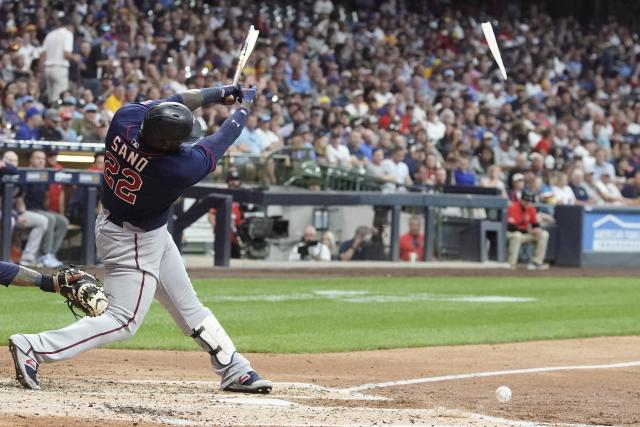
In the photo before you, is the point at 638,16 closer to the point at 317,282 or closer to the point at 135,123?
the point at 317,282

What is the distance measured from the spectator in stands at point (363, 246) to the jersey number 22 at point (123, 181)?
1329 centimetres

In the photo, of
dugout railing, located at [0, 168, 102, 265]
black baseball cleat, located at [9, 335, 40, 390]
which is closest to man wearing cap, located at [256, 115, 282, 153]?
dugout railing, located at [0, 168, 102, 265]

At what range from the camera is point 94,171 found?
1650cm

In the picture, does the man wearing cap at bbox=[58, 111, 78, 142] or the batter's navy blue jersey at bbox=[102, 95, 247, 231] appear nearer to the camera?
the batter's navy blue jersey at bbox=[102, 95, 247, 231]

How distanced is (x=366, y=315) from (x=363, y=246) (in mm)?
7218

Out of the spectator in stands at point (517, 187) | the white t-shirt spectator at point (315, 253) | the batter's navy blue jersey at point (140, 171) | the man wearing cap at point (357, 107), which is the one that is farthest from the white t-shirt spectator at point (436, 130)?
the batter's navy blue jersey at point (140, 171)

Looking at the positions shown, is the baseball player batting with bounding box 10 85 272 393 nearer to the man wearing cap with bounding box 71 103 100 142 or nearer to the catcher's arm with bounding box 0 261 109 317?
the catcher's arm with bounding box 0 261 109 317

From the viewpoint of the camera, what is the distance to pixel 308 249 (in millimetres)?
19453

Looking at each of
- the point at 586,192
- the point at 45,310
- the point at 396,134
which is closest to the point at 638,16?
the point at 586,192

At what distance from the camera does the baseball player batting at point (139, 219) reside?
6.55m

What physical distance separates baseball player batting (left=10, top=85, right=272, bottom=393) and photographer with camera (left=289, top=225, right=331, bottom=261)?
12.3 meters

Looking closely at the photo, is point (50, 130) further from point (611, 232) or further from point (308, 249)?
point (611, 232)

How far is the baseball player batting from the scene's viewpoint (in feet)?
21.5

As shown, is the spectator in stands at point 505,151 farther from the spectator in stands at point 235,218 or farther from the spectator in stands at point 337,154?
the spectator in stands at point 235,218
